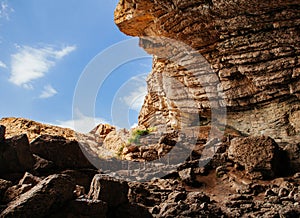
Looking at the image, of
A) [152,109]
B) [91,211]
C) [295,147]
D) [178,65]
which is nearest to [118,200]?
[91,211]

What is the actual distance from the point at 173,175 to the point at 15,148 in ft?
34.4

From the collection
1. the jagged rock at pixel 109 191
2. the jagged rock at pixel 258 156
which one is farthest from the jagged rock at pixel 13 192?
the jagged rock at pixel 258 156

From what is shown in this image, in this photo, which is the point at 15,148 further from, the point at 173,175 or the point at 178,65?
the point at 178,65

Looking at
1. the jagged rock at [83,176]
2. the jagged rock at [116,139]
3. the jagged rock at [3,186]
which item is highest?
the jagged rock at [116,139]

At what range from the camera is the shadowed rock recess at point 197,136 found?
9148 mm

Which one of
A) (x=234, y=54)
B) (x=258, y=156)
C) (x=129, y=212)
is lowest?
(x=129, y=212)

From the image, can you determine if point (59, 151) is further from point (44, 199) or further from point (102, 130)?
point (102, 130)

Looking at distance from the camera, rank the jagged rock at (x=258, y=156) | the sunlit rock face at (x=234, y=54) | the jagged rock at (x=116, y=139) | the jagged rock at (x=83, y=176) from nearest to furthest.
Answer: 1. the jagged rock at (x=83, y=176)
2. the jagged rock at (x=258, y=156)
3. the sunlit rock face at (x=234, y=54)
4. the jagged rock at (x=116, y=139)

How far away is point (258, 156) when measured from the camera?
1614 centimetres

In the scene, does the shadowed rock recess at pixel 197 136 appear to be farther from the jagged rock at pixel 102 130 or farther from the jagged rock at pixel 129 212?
the jagged rock at pixel 102 130

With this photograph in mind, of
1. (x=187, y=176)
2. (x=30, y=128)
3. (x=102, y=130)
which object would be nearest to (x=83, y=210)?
(x=187, y=176)

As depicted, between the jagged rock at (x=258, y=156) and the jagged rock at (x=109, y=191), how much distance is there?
10126 millimetres

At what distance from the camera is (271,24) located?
20.3 m

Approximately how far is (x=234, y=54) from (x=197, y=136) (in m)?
6.98
